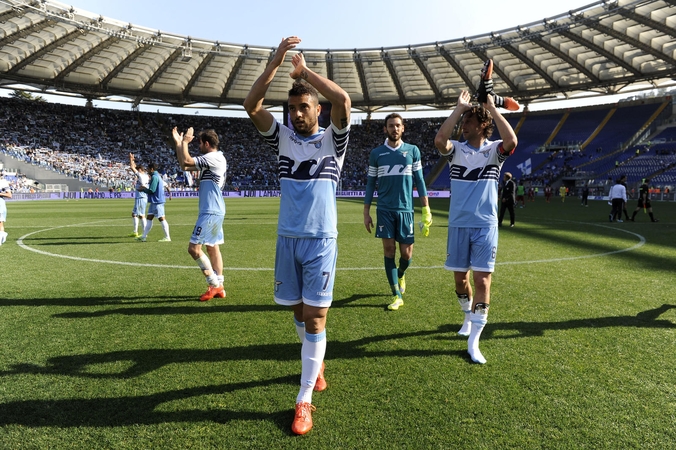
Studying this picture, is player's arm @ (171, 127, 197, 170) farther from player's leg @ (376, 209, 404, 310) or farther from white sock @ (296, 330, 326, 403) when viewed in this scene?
white sock @ (296, 330, 326, 403)

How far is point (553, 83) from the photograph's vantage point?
4209 centimetres

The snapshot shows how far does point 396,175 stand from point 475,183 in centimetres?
169

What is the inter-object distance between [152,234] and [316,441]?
39.7 ft

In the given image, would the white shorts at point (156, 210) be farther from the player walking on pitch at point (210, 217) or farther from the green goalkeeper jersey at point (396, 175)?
the green goalkeeper jersey at point (396, 175)

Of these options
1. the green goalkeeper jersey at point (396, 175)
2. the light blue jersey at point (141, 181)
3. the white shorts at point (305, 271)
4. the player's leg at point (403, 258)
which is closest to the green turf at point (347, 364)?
the player's leg at point (403, 258)

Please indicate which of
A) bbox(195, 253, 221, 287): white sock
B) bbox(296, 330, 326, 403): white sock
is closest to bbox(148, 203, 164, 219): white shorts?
bbox(195, 253, 221, 287): white sock

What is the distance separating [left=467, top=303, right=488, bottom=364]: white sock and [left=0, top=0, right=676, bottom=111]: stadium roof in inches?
1373

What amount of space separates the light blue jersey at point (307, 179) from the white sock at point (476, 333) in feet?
5.94

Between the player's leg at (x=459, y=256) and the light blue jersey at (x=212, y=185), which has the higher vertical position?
the light blue jersey at (x=212, y=185)

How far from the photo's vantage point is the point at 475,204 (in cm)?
404

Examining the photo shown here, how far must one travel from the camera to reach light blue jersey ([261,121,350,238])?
118 inches

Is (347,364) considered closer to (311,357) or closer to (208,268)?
(311,357)

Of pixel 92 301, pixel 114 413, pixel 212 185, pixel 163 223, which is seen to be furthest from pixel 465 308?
Answer: pixel 163 223

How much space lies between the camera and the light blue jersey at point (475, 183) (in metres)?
4.04
